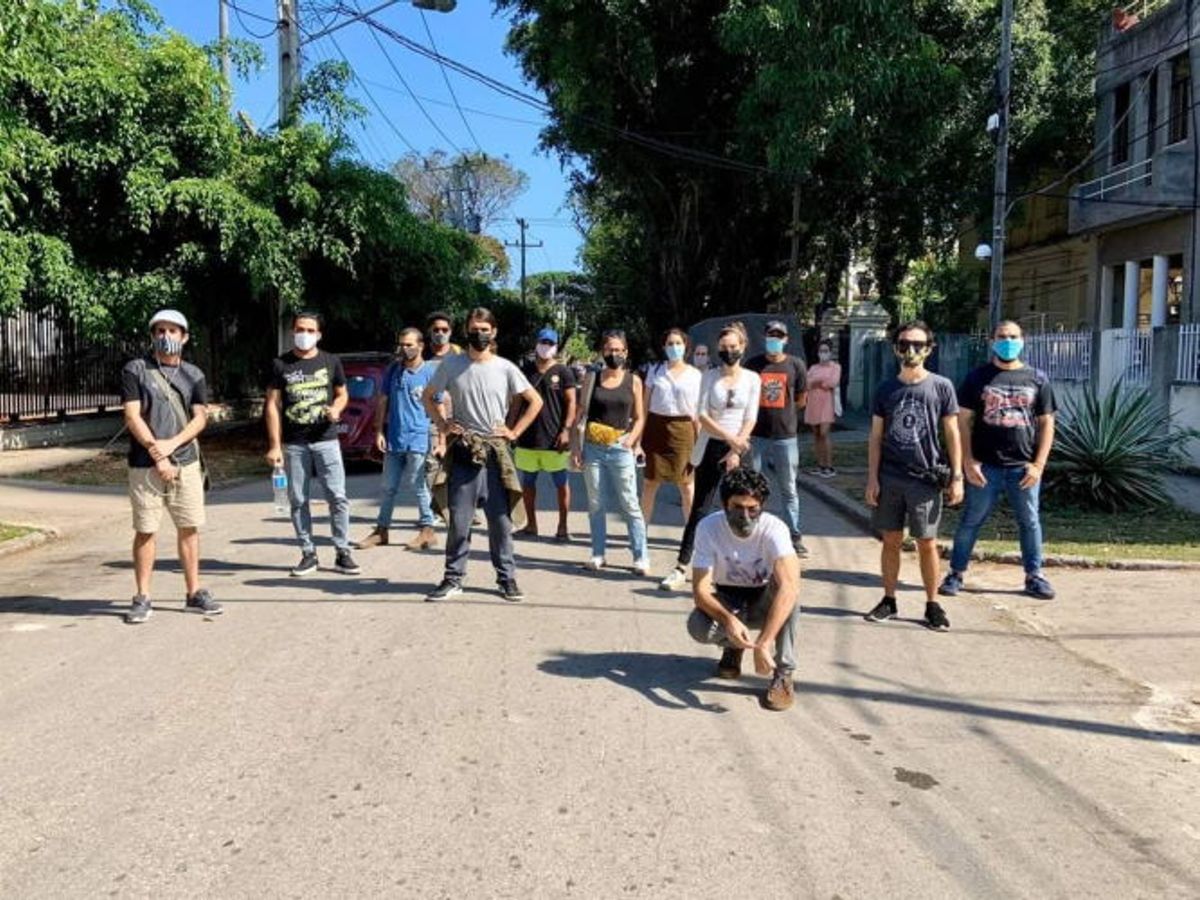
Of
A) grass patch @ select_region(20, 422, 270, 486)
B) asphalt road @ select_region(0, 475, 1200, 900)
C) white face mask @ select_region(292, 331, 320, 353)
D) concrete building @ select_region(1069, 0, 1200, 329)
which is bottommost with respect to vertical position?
asphalt road @ select_region(0, 475, 1200, 900)

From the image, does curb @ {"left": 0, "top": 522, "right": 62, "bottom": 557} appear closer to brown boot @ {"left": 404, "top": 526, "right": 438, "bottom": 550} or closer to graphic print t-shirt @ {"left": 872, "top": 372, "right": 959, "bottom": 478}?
brown boot @ {"left": 404, "top": 526, "right": 438, "bottom": 550}

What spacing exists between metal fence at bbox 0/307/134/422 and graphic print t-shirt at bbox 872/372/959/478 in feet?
45.3

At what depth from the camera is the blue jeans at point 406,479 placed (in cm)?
891

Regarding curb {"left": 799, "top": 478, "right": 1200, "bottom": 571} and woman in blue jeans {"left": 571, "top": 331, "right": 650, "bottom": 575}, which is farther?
curb {"left": 799, "top": 478, "right": 1200, "bottom": 571}

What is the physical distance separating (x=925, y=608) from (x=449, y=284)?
47.0ft

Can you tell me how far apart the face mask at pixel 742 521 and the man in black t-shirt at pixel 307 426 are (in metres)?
3.63

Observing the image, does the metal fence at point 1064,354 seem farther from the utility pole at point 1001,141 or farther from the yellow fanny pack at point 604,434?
the yellow fanny pack at point 604,434

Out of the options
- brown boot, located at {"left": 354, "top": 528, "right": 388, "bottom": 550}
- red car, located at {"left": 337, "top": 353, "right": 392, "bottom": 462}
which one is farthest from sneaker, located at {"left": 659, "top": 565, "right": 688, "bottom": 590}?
red car, located at {"left": 337, "top": 353, "right": 392, "bottom": 462}

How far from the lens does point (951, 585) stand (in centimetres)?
757

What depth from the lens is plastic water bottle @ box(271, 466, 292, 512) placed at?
Result: 294 inches

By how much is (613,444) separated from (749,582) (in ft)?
9.41

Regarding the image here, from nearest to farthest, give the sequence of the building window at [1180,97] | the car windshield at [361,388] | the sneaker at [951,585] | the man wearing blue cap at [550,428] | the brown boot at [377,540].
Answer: the sneaker at [951,585], the brown boot at [377,540], the man wearing blue cap at [550,428], the car windshield at [361,388], the building window at [1180,97]

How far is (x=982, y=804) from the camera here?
399 cm

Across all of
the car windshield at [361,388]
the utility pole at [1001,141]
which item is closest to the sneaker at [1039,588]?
the car windshield at [361,388]
